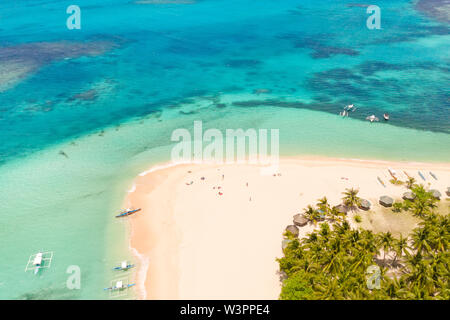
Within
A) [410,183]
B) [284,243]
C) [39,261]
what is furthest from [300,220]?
[39,261]

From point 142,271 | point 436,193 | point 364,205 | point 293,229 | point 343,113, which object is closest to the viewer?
point 142,271

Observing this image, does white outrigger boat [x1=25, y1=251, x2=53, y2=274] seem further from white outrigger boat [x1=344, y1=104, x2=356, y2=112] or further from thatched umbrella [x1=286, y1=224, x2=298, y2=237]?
white outrigger boat [x1=344, y1=104, x2=356, y2=112]

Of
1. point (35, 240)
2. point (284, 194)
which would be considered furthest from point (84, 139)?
point (284, 194)

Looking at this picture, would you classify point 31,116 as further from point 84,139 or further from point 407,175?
point 407,175

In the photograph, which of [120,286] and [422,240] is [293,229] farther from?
[120,286]

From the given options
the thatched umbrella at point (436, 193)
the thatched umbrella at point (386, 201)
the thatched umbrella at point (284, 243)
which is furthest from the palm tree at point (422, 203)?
the thatched umbrella at point (284, 243)

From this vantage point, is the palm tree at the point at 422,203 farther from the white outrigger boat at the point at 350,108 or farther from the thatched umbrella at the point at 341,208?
the white outrigger boat at the point at 350,108
